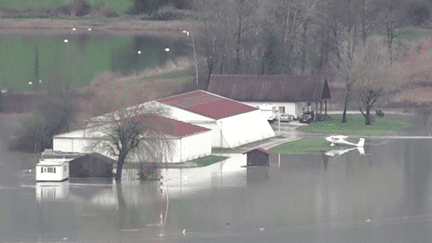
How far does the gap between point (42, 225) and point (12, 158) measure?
27.1 metres

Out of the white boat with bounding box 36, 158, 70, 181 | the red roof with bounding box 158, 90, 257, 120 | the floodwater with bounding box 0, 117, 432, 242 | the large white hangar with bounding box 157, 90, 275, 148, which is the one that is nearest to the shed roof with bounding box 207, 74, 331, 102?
the red roof with bounding box 158, 90, 257, 120

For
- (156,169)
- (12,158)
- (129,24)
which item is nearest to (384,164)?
(156,169)

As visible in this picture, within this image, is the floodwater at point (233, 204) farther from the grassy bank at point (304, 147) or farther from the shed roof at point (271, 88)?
the shed roof at point (271, 88)

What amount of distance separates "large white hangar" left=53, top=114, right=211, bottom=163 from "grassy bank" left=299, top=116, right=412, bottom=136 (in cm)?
2366

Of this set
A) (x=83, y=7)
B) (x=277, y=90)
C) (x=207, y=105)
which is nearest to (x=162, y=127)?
(x=207, y=105)

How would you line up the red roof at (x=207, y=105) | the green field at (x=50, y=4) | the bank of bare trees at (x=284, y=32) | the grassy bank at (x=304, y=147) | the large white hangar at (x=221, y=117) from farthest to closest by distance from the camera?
the green field at (x=50, y=4) → the bank of bare trees at (x=284, y=32) → the red roof at (x=207, y=105) → the large white hangar at (x=221, y=117) → the grassy bank at (x=304, y=147)

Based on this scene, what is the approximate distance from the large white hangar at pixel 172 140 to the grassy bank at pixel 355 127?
932 inches

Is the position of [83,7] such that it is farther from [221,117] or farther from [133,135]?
[133,135]

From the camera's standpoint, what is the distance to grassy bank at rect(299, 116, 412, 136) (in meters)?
88.2

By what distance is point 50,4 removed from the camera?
603 feet

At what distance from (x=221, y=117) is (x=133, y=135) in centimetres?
1966

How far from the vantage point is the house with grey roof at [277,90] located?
99.7 meters

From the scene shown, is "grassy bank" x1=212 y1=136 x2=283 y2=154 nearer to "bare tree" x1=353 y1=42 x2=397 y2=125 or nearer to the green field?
"bare tree" x1=353 y1=42 x2=397 y2=125

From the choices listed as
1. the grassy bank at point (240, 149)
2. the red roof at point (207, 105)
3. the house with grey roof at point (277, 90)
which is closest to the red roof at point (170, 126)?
the grassy bank at point (240, 149)
